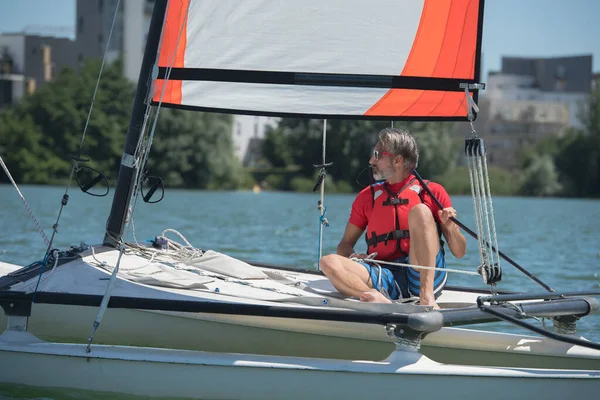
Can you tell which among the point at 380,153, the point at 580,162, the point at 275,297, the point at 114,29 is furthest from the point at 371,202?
the point at 114,29

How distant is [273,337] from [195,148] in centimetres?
3326

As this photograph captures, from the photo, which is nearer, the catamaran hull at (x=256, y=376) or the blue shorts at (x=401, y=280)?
the catamaran hull at (x=256, y=376)

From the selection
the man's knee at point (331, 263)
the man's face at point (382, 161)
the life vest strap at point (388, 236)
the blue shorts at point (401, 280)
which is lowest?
the blue shorts at point (401, 280)

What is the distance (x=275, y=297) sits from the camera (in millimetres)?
4449

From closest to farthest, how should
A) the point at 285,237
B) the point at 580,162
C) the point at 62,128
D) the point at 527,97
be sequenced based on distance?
1. the point at 285,237
2. the point at 62,128
3. the point at 580,162
4. the point at 527,97

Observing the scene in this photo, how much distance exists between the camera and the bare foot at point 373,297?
14.1 ft

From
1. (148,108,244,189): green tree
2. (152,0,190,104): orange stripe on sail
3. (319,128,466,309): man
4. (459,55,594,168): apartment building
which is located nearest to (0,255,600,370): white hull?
(319,128,466,309): man

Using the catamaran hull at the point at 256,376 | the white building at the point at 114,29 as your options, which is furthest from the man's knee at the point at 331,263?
the white building at the point at 114,29

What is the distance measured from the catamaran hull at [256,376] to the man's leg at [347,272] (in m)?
0.45

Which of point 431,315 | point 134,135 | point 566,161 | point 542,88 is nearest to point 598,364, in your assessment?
point 431,315

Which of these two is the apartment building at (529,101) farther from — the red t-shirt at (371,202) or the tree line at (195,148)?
the red t-shirt at (371,202)

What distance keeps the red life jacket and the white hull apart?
46 centimetres

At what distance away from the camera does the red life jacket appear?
4570 mm

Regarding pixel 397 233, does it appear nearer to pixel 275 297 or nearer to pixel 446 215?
pixel 446 215
